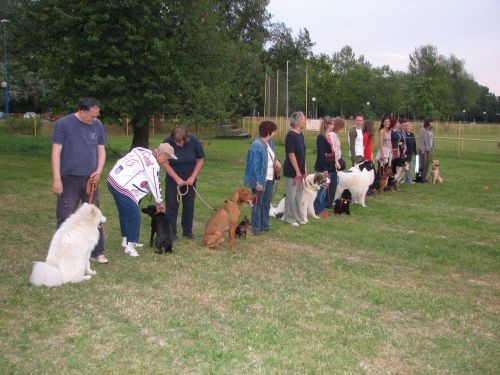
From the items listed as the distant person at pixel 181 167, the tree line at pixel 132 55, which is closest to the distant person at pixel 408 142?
the tree line at pixel 132 55

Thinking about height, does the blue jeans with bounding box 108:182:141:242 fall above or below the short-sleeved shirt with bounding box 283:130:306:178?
below

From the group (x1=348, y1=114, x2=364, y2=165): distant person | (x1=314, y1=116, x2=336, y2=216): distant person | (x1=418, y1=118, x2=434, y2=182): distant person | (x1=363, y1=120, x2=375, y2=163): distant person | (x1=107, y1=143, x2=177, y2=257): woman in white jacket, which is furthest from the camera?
(x1=418, y1=118, x2=434, y2=182): distant person

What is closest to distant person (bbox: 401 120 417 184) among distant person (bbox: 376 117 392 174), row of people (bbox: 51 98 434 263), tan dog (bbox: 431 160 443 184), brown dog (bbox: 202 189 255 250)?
tan dog (bbox: 431 160 443 184)

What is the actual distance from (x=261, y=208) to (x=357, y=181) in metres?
3.43

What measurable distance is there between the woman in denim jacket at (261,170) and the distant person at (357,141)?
11.6 ft

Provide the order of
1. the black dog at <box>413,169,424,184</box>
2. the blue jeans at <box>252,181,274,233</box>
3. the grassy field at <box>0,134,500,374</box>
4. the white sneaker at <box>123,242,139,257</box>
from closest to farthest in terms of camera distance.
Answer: the grassy field at <box>0,134,500,374</box> < the white sneaker at <box>123,242,139,257</box> < the blue jeans at <box>252,181,274,233</box> < the black dog at <box>413,169,424,184</box>

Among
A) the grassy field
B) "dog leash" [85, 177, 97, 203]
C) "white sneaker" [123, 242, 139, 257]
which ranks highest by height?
"dog leash" [85, 177, 97, 203]

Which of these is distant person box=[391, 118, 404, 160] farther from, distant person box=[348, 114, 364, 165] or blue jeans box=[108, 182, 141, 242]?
blue jeans box=[108, 182, 141, 242]

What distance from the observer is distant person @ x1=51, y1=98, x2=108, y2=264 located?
562 cm

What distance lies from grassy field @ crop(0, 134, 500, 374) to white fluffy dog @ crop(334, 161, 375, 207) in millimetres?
2039

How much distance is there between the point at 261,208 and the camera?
834 cm

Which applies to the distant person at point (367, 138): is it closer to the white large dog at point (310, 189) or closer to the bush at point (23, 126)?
the white large dog at point (310, 189)

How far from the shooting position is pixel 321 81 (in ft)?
211

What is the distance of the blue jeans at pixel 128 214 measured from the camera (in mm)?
6375
